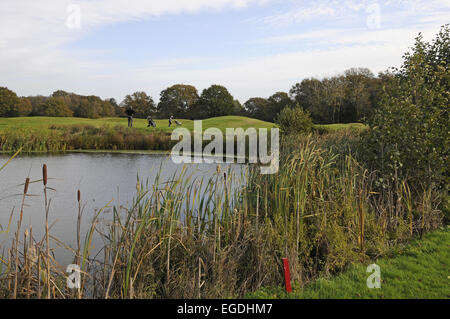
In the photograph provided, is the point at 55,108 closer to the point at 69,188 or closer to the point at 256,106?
the point at 256,106

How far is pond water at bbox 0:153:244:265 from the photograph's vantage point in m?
5.56

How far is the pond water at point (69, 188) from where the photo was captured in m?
5.56

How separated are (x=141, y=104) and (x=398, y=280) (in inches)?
1879

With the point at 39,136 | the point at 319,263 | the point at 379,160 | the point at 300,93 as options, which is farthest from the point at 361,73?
the point at 319,263

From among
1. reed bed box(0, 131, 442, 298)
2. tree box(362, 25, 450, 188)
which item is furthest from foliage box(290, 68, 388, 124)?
reed bed box(0, 131, 442, 298)

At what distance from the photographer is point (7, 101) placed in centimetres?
3741

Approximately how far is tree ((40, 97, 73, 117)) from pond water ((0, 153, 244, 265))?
27029mm

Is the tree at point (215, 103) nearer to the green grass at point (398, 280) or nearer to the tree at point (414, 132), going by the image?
the tree at point (414, 132)

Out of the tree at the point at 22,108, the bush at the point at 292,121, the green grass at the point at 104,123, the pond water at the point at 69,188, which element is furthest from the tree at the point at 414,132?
the tree at the point at 22,108

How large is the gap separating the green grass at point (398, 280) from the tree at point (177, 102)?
142 feet

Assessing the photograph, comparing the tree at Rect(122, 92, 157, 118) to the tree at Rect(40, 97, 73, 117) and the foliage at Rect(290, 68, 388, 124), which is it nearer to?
the tree at Rect(40, 97, 73, 117)

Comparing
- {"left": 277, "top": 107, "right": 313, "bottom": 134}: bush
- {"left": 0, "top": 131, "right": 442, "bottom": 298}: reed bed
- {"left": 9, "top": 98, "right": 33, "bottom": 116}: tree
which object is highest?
{"left": 9, "top": 98, "right": 33, "bottom": 116}: tree
